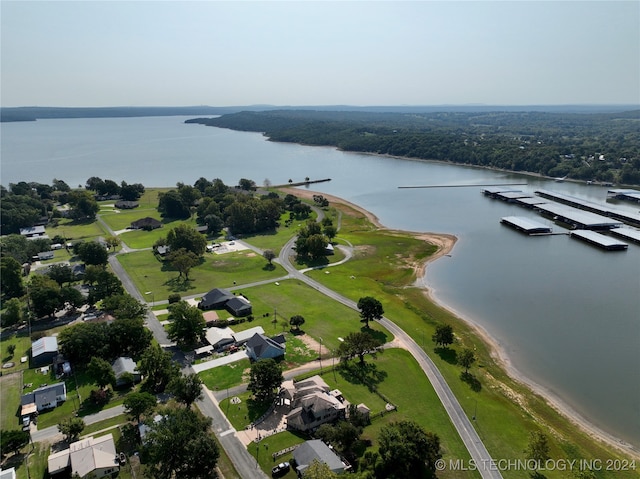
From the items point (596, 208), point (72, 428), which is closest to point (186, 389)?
point (72, 428)

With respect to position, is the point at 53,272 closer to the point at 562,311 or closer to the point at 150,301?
the point at 150,301

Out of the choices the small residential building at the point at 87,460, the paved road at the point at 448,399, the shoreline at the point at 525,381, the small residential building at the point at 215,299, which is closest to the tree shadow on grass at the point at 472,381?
the paved road at the point at 448,399

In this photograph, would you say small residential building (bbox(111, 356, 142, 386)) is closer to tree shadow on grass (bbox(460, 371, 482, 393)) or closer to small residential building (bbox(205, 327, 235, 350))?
small residential building (bbox(205, 327, 235, 350))

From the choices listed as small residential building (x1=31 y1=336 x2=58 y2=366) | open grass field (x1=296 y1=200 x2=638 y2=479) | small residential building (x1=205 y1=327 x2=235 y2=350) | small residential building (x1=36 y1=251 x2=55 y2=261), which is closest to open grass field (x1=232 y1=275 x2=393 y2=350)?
small residential building (x1=205 y1=327 x2=235 y2=350)

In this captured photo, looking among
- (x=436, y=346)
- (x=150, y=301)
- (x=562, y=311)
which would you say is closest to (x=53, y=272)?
(x=150, y=301)

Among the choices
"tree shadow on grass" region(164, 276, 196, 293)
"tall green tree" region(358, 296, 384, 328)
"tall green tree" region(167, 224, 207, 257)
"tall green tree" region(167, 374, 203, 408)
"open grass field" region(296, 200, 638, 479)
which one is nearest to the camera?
"open grass field" region(296, 200, 638, 479)

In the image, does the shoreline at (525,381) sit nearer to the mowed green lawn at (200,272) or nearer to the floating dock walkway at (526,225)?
the floating dock walkway at (526,225)
